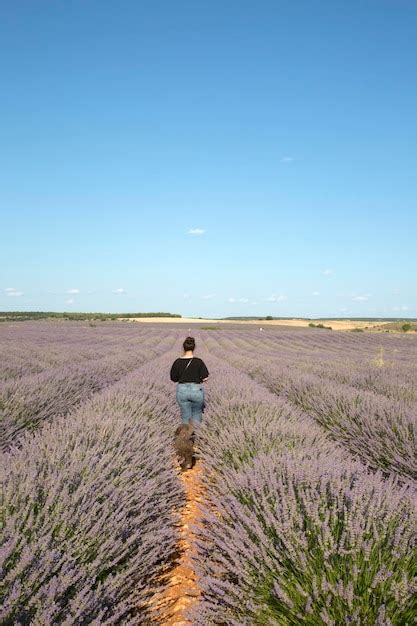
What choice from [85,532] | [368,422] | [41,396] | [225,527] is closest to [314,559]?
[225,527]

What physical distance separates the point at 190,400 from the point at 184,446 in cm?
52

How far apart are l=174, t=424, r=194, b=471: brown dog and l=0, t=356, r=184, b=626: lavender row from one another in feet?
3.59

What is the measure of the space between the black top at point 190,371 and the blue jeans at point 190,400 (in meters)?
0.06

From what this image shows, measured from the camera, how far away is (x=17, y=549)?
1.41 metres

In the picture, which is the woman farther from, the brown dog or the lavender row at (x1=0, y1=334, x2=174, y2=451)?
the lavender row at (x1=0, y1=334, x2=174, y2=451)

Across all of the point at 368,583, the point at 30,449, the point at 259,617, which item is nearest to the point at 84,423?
the point at 30,449

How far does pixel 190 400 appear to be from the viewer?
15.1ft

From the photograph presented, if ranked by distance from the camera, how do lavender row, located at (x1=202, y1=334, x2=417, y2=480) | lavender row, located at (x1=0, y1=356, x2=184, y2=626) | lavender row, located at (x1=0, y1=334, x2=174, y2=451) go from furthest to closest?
lavender row, located at (x1=0, y1=334, x2=174, y2=451)
lavender row, located at (x1=202, y1=334, x2=417, y2=480)
lavender row, located at (x1=0, y1=356, x2=184, y2=626)

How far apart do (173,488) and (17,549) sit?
164cm

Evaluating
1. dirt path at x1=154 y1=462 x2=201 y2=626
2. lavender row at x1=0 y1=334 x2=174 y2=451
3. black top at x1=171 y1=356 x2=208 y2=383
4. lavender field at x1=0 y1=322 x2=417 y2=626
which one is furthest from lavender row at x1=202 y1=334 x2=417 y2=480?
lavender row at x1=0 y1=334 x2=174 y2=451

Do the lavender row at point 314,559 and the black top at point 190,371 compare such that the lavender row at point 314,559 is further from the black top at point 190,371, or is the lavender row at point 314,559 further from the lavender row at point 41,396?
the lavender row at point 41,396

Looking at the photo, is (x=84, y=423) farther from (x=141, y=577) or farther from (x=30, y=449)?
(x=141, y=577)

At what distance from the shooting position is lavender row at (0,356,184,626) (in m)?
1.34

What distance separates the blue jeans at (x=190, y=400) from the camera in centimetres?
454
